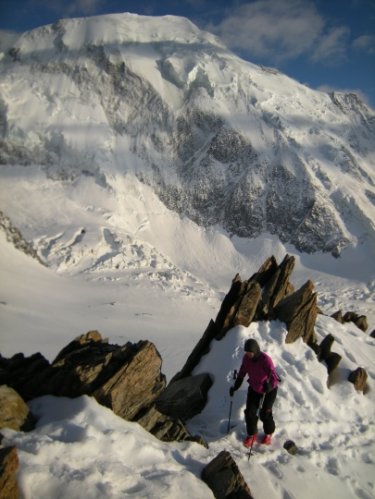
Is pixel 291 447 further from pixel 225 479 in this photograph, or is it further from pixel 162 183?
pixel 162 183

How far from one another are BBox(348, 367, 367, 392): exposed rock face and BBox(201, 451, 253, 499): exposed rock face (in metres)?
6.89

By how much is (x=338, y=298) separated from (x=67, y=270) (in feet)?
168

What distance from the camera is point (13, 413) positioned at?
638cm

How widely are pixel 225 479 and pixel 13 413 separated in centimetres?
337

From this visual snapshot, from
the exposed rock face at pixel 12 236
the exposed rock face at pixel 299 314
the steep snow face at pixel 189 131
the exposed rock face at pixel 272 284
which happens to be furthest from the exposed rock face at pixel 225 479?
the steep snow face at pixel 189 131

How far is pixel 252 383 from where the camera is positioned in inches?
329

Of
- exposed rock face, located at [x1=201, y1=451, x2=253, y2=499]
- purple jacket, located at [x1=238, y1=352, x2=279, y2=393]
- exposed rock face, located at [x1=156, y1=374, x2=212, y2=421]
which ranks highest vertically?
purple jacket, located at [x1=238, y1=352, x2=279, y2=393]

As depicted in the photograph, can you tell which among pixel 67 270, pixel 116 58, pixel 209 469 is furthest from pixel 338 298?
pixel 116 58

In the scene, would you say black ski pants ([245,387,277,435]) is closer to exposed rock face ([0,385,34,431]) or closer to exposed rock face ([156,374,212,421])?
exposed rock face ([156,374,212,421])

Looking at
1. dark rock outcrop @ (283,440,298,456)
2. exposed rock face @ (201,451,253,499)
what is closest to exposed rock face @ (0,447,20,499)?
exposed rock face @ (201,451,253,499)

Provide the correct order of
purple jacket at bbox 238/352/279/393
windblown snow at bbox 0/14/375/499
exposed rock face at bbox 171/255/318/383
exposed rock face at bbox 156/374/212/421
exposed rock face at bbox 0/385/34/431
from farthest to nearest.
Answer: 1. windblown snow at bbox 0/14/375/499
2. exposed rock face at bbox 171/255/318/383
3. exposed rock face at bbox 156/374/212/421
4. purple jacket at bbox 238/352/279/393
5. exposed rock face at bbox 0/385/34/431

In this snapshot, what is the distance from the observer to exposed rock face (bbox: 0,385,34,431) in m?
6.23

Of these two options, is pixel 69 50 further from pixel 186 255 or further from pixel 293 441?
pixel 293 441

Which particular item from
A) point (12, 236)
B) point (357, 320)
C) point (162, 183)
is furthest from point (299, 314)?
point (162, 183)
